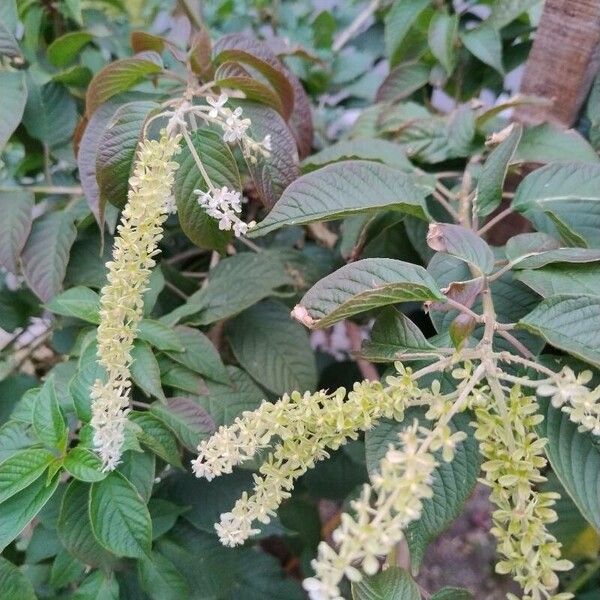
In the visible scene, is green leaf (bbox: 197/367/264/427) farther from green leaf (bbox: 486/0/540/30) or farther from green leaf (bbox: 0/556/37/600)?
green leaf (bbox: 486/0/540/30)

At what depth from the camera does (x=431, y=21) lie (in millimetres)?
737

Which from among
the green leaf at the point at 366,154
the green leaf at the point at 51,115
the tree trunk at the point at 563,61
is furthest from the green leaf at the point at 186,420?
the tree trunk at the point at 563,61

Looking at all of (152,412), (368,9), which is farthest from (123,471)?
(368,9)

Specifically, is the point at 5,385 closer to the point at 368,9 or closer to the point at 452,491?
the point at 452,491

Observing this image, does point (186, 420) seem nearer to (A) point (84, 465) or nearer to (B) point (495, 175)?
(A) point (84, 465)

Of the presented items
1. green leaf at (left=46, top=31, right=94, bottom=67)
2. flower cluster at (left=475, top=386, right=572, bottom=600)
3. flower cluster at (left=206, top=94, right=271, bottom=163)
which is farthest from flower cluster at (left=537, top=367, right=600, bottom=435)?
green leaf at (left=46, top=31, right=94, bottom=67)

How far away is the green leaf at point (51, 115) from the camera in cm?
67

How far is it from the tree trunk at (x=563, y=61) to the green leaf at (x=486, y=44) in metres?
0.04

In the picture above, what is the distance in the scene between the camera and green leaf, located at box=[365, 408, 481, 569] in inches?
16.5

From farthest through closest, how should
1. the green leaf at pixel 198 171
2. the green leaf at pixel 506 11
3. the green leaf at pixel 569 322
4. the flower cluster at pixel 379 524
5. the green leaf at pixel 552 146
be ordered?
the green leaf at pixel 506 11 < the green leaf at pixel 552 146 < the green leaf at pixel 198 171 < the green leaf at pixel 569 322 < the flower cluster at pixel 379 524

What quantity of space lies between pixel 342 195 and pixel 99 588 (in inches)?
14.0

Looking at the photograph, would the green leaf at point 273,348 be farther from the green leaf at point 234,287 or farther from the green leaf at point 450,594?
the green leaf at point 450,594

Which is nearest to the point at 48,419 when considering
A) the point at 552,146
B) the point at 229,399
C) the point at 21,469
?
the point at 21,469

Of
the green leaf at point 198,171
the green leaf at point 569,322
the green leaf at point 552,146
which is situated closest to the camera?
the green leaf at point 569,322
